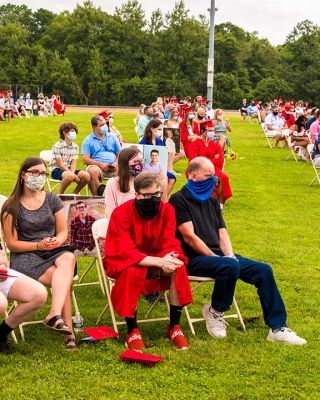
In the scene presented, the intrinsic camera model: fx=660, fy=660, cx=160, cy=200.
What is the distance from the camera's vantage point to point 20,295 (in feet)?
16.5

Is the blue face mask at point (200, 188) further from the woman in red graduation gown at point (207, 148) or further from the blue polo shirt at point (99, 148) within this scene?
the blue polo shirt at point (99, 148)

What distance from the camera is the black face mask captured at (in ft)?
17.9

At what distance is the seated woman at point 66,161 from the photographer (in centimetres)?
1044

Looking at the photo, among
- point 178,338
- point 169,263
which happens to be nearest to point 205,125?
point 169,263

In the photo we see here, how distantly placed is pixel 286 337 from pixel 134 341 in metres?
1.30

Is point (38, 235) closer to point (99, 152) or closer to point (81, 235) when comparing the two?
point (81, 235)

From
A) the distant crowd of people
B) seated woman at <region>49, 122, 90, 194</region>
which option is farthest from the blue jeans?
the distant crowd of people

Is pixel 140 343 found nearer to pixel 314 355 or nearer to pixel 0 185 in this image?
pixel 314 355

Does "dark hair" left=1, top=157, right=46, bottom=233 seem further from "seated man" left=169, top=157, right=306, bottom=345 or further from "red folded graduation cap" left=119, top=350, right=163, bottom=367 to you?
"red folded graduation cap" left=119, top=350, right=163, bottom=367

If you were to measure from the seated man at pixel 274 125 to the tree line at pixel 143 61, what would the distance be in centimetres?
4309

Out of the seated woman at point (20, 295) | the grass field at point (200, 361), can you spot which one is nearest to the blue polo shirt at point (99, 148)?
the grass field at point (200, 361)

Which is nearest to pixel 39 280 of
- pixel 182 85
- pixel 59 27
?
pixel 182 85

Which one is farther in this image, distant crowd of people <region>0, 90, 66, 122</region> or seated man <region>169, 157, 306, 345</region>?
distant crowd of people <region>0, 90, 66, 122</region>

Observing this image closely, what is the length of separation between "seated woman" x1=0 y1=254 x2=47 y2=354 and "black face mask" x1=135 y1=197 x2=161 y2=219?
102 centimetres
